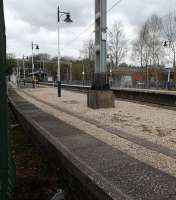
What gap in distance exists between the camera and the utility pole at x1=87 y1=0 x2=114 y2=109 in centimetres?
1565

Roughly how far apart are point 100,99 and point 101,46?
273cm

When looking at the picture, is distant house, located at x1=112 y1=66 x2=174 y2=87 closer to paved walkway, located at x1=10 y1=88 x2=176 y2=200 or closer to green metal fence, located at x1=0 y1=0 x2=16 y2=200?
paved walkway, located at x1=10 y1=88 x2=176 y2=200

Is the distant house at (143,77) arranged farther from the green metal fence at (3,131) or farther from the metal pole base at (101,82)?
the green metal fence at (3,131)

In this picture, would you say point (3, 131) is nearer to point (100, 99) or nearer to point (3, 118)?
point (3, 118)

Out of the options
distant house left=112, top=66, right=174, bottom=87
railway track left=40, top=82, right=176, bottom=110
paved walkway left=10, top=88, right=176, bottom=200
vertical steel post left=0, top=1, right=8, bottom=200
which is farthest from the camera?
distant house left=112, top=66, right=174, bottom=87

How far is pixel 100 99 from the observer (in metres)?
15.5

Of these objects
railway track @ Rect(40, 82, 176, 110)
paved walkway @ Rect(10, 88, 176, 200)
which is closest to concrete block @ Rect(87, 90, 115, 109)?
railway track @ Rect(40, 82, 176, 110)

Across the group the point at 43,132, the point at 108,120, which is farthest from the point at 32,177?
the point at 108,120

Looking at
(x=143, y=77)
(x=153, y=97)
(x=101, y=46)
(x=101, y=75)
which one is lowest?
(x=153, y=97)

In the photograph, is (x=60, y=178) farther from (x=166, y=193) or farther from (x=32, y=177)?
(x=166, y=193)

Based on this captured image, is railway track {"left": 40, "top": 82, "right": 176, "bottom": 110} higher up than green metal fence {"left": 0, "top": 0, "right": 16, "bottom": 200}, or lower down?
lower down

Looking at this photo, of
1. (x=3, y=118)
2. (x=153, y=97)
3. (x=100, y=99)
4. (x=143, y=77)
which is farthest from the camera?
(x=143, y=77)

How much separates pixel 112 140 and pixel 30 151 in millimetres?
2304

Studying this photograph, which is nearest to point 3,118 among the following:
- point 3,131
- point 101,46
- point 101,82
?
point 3,131
